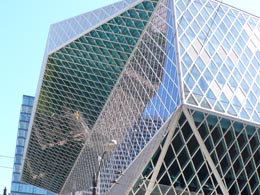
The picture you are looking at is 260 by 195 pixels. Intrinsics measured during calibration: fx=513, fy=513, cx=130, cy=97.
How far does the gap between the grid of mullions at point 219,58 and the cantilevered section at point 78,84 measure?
4.02 meters

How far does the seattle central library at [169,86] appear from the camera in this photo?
3388 cm

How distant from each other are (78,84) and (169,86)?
17579 millimetres

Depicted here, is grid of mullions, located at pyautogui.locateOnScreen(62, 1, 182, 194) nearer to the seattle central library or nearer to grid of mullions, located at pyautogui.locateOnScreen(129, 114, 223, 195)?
the seattle central library

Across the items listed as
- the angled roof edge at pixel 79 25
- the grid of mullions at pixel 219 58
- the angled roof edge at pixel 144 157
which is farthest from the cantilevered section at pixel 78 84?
the angled roof edge at pixel 144 157

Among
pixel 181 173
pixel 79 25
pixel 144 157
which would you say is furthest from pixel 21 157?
pixel 181 173

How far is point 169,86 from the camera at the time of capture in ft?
115

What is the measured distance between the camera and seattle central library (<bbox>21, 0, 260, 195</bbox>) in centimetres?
3388

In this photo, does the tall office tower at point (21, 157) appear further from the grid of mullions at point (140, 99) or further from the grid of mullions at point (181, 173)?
the grid of mullions at point (181, 173)

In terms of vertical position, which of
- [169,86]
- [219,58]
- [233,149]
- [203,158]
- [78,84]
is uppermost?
[78,84]

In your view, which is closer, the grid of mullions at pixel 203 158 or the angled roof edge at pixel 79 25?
the grid of mullions at pixel 203 158

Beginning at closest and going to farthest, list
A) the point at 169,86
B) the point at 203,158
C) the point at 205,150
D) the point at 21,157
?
1. the point at 205,150
2. the point at 203,158
3. the point at 169,86
4. the point at 21,157

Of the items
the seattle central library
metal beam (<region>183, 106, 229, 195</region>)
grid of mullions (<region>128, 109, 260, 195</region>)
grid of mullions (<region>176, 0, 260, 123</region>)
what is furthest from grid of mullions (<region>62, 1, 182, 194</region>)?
grid of mullions (<region>128, 109, 260, 195</region>)

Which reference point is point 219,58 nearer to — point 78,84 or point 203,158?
point 203,158

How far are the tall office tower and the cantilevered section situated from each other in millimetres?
36939
